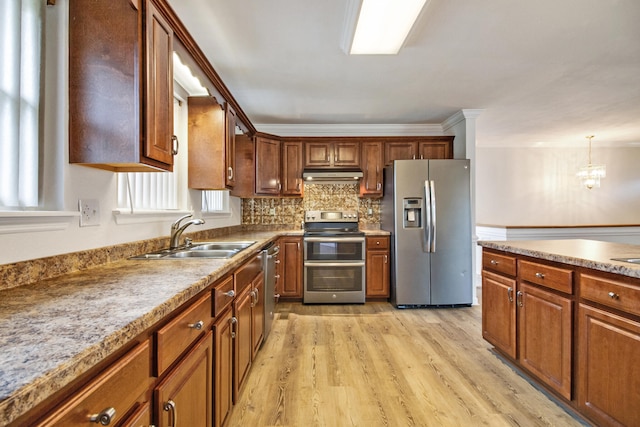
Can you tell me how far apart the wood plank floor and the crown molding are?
251 centimetres

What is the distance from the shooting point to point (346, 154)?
4137 mm

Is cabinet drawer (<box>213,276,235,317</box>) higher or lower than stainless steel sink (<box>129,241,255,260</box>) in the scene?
lower

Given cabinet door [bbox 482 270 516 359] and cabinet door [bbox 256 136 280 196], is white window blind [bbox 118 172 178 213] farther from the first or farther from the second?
cabinet door [bbox 482 270 516 359]

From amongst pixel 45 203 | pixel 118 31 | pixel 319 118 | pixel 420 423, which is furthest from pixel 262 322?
pixel 319 118

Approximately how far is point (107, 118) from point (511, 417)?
2.46 metres

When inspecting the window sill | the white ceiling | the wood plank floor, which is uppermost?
the white ceiling

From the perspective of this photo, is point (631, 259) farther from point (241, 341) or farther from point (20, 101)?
point (20, 101)

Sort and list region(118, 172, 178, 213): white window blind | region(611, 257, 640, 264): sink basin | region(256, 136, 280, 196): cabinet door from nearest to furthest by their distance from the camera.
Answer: region(611, 257, 640, 264): sink basin → region(118, 172, 178, 213): white window blind → region(256, 136, 280, 196): cabinet door

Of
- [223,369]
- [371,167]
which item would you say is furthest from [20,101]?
[371,167]

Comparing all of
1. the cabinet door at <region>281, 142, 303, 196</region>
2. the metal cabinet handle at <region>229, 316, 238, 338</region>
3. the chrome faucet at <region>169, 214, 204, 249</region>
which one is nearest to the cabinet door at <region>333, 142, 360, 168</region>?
the cabinet door at <region>281, 142, 303, 196</region>

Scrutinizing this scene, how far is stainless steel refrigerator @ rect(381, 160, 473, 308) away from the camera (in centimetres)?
358

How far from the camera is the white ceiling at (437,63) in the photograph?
1.94m

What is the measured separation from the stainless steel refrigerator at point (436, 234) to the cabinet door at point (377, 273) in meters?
0.18

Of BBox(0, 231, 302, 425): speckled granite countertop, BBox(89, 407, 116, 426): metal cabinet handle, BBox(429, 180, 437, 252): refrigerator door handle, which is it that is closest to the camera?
BBox(0, 231, 302, 425): speckled granite countertop
